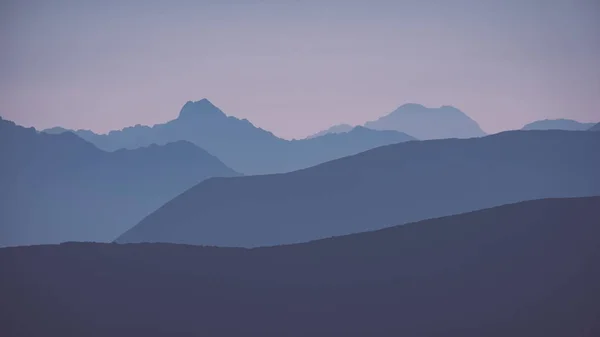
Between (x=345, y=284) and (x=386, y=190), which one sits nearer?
(x=345, y=284)

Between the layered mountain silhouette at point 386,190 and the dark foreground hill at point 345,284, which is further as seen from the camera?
the layered mountain silhouette at point 386,190

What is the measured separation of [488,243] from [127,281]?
29979 millimetres

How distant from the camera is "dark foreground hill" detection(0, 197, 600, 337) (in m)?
40.2

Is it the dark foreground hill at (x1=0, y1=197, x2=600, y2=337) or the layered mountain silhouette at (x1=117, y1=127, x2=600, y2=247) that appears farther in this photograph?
the layered mountain silhouette at (x1=117, y1=127, x2=600, y2=247)

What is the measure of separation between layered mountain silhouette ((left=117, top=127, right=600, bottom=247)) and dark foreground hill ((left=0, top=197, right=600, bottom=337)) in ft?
241

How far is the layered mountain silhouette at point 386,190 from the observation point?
127 meters

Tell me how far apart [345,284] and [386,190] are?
9116 centimetres

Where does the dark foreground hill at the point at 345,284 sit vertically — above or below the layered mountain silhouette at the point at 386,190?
below

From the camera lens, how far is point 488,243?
4912 cm

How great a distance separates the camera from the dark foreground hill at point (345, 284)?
132ft

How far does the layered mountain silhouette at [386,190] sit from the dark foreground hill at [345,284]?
73.5 meters

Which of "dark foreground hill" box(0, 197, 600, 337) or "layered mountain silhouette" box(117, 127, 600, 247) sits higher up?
"layered mountain silhouette" box(117, 127, 600, 247)

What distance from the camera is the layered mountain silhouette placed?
126938 millimetres

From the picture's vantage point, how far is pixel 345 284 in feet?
151
